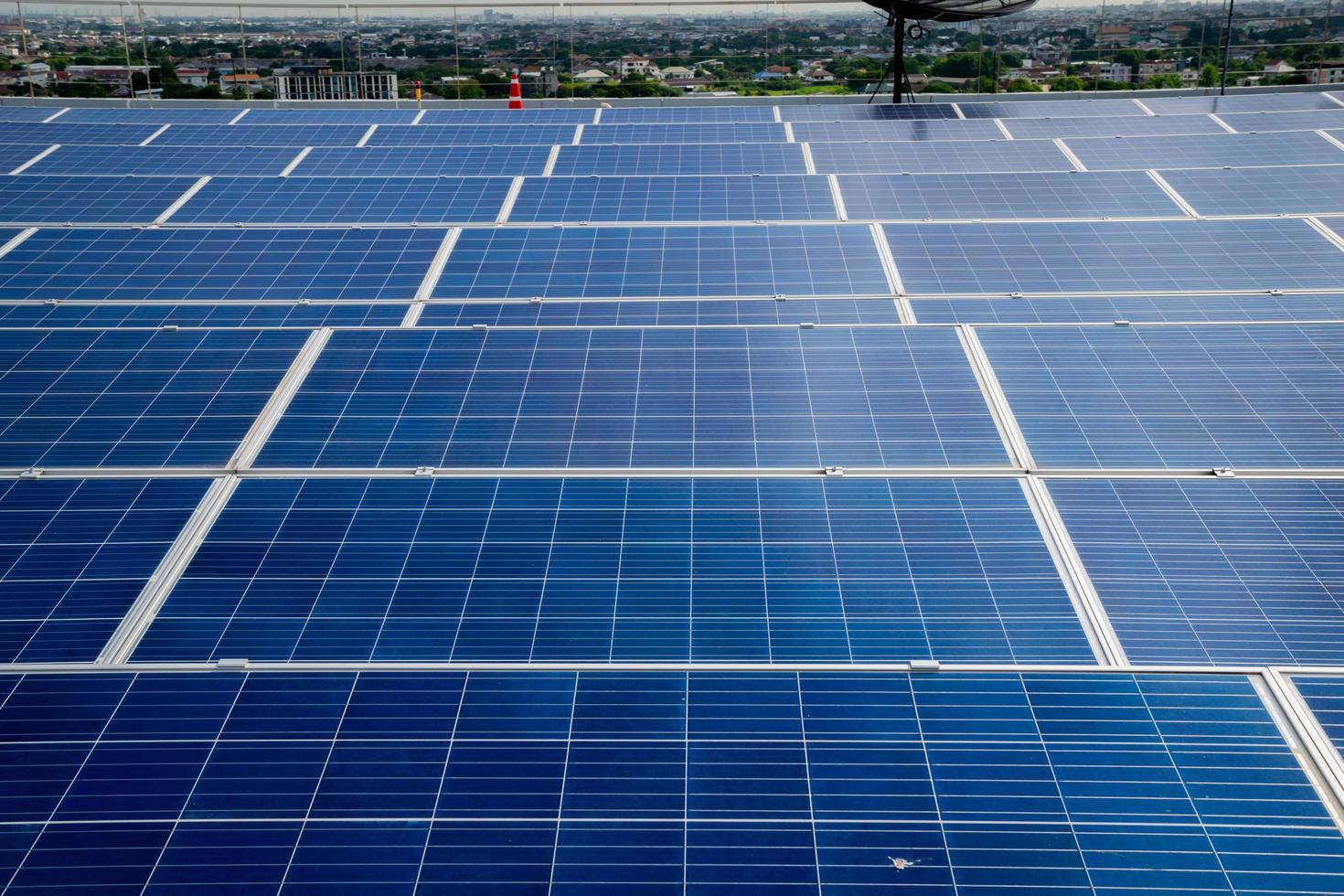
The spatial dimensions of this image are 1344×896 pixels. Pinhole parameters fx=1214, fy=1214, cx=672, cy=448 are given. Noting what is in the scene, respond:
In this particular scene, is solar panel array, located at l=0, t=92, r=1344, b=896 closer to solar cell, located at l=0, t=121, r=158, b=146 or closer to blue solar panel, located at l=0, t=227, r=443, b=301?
blue solar panel, located at l=0, t=227, r=443, b=301

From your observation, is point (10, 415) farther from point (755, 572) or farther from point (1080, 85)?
point (1080, 85)

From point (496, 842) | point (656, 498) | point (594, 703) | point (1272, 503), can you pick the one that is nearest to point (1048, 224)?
point (1272, 503)

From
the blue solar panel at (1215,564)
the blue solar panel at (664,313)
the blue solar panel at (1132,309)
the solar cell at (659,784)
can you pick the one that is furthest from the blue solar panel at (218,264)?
the blue solar panel at (1215,564)

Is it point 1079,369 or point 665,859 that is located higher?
point 1079,369

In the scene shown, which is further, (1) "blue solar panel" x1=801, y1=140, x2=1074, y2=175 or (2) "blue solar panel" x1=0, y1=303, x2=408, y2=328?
(1) "blue solar panel" x1=801, y1=140, x2=1074, y2=175

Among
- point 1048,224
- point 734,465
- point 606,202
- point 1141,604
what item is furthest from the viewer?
point 606,202

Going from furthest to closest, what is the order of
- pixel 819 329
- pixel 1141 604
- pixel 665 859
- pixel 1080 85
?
pixel 1080 85
pixel 819 329
pixel 1141 604
pixel 665 859

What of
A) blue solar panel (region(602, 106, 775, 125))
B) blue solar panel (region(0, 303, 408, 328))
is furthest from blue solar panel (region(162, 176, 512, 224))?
blue solar panel (region(602, 106, 775, 125))
